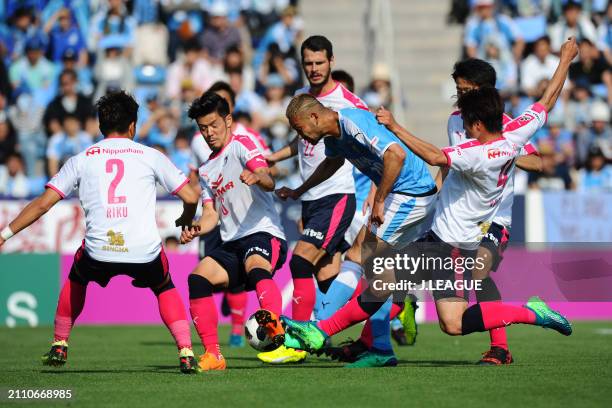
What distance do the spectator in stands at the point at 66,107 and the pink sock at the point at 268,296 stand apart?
1117 centimetres

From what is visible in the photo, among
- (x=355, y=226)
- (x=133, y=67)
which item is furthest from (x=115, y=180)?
(x=133, y=67)

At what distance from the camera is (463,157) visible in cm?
846

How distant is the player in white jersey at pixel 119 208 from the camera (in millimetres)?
8375

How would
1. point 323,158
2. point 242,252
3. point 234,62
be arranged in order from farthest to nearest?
point 234,62 → point 323,158 → point 242,252

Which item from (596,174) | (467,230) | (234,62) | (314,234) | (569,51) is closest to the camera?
(467,230)

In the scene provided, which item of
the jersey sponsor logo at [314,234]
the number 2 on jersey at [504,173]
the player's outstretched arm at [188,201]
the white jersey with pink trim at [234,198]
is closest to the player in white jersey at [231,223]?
the white jersey with pink trim at [234,198]

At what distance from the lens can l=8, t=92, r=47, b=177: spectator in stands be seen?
20094mm

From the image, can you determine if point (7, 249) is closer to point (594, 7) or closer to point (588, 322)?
point (588, 322)

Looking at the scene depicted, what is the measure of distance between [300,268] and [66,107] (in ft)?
35.9

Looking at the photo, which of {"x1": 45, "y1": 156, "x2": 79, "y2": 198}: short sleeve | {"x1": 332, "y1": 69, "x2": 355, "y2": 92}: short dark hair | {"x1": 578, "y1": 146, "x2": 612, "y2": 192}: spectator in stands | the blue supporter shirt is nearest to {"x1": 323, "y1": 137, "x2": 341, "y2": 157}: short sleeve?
the blue supporter shirt

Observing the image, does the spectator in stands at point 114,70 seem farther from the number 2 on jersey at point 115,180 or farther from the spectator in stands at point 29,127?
the number 2 on jersey at point 115,180

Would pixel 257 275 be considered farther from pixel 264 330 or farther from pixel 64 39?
pixel 64 39

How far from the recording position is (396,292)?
898 centimetres

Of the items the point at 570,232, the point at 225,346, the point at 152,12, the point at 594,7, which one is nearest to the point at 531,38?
the point at 594,7
